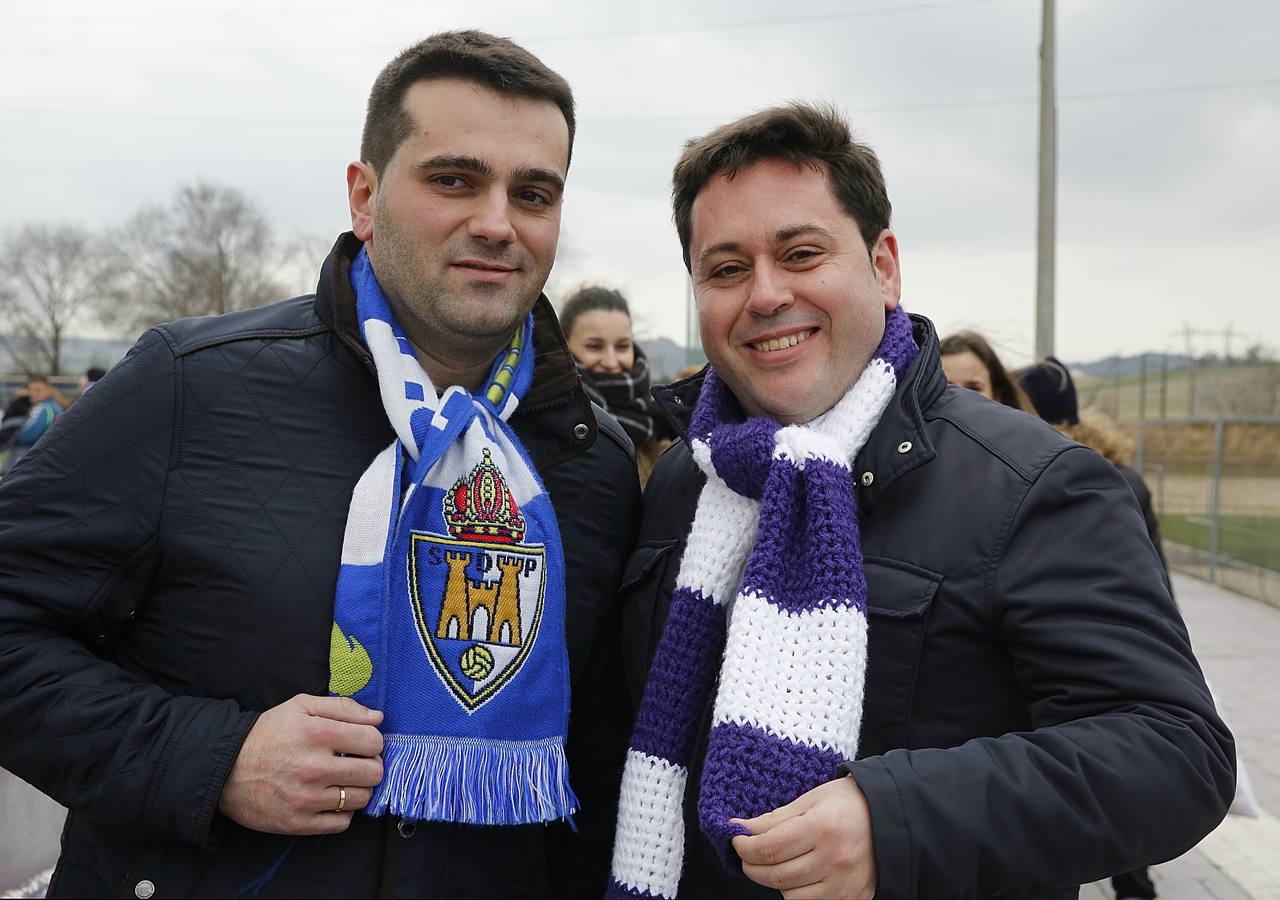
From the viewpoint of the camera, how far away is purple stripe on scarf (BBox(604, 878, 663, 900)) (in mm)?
1877

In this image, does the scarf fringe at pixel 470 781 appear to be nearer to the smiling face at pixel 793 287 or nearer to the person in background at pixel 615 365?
the smiling face at pixel 793 287

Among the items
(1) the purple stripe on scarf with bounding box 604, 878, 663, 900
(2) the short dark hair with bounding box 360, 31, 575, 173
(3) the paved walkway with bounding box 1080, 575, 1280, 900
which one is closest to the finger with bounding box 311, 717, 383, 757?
(1) the purple stripe on scarf with bounding box 604, 878, 663, 900

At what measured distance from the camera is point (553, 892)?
90.0 inches

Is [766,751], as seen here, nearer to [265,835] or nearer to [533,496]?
[533,496]

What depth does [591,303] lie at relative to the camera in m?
4.96

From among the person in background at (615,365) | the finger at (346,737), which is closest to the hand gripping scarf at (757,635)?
the finger at (346,737)

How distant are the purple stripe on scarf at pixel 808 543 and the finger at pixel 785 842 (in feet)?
1.24

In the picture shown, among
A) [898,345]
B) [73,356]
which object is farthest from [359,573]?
[73,356]

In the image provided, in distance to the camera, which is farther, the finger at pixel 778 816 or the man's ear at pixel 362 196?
the man's ear at pixel 362 196

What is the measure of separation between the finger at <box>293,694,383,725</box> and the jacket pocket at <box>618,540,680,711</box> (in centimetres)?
55

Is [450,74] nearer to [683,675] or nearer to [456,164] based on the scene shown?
[456,164]

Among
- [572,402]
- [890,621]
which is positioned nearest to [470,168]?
[572,402]

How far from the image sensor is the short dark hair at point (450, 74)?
2133 mm

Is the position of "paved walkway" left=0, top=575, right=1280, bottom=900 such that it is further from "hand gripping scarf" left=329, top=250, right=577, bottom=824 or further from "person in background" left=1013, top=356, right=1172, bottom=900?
"hand gripping scarf" left=329, top=250, right=577, bottom=824
